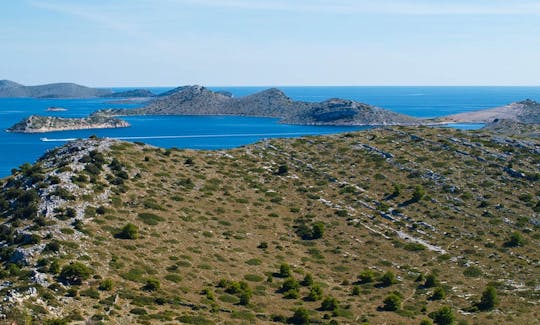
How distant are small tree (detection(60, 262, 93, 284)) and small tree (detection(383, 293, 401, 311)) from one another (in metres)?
31.7

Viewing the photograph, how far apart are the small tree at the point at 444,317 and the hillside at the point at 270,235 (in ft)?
0.53

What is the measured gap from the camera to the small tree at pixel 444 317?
52.2m

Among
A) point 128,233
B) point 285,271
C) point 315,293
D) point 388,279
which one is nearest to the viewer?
point 315,293

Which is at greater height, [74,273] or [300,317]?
[74,273]

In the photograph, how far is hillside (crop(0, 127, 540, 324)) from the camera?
164 ft

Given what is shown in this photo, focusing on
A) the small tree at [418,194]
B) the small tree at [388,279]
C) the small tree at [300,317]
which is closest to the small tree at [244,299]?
the small tree at [300,317]

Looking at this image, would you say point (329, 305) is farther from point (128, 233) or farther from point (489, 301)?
point (128, 233)

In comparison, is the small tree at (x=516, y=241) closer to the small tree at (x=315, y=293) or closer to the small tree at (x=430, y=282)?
the small tree at (x=430, y=282)

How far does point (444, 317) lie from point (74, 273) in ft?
120

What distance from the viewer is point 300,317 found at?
50.2m

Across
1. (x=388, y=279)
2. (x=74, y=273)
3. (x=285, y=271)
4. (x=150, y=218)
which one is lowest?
(x=388, y=279)

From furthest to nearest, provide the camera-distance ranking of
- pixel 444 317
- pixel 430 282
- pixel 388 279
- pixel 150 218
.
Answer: pixel 150 218, pixel 388 279, pixel 430 282, pixel 444 317

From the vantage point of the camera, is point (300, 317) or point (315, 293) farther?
point (315, 293)

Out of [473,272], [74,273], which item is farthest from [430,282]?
[74,273]
